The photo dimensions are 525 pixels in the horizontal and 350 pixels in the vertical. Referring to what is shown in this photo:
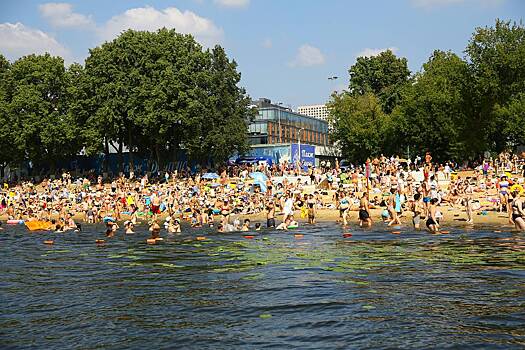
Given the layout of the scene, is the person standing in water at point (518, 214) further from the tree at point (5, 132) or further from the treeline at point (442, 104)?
the tree at point (5, 132)

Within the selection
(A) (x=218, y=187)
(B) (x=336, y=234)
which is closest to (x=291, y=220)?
(B) (x=336, y=234)

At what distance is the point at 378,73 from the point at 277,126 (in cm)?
2906

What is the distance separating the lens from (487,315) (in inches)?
462

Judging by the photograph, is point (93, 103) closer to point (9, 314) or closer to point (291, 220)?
point (291, 220)

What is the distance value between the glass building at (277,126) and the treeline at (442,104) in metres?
20.7

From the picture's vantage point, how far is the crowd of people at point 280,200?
104 ft

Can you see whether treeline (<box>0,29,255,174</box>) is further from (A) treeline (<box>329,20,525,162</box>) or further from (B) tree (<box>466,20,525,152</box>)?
(B) tree (<box>466,20,525,152</box>)

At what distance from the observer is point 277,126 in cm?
11006

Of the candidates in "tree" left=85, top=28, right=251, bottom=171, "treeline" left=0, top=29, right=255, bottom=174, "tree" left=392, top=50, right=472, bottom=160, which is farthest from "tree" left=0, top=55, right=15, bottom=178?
"tree" left=392, top=50, right=472, bottom=160

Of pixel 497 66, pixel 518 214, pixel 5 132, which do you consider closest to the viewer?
pixel 518 214

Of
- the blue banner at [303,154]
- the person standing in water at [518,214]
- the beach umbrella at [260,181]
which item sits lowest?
the person standing in water at [518,214]

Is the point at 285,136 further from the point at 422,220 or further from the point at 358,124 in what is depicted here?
the point at 422,220

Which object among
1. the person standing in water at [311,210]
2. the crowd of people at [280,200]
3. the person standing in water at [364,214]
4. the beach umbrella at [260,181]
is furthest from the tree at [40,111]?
the person standing in water at [364,214]

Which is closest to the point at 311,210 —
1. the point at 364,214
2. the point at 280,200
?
the point at 364,214
